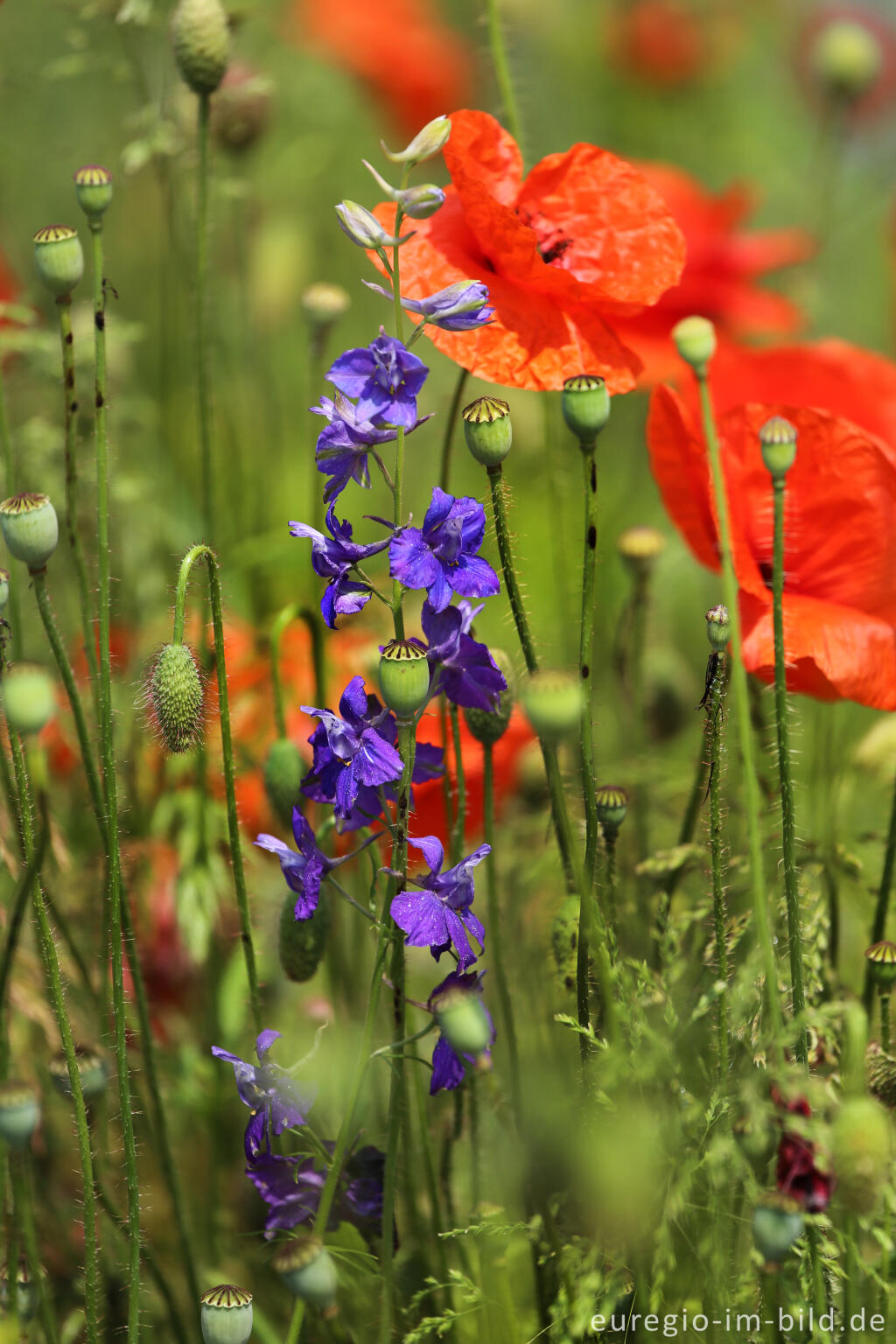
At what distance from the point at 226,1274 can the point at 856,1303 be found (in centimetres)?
47

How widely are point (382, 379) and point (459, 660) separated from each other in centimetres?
16

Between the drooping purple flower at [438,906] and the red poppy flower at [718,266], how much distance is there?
827 mm

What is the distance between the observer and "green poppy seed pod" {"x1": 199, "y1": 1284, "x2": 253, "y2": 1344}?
66 centimetres

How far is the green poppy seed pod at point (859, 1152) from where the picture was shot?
583 millimetres

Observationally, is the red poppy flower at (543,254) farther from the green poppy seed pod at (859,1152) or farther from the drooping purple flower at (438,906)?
the green poppy seed pod at (859,1152)

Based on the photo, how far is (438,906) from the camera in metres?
0.71

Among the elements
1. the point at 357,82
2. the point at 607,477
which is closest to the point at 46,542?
the point at 607,477

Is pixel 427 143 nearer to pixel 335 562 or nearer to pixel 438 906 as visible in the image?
pixel 335 562

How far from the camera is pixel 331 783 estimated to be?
0.77 metres

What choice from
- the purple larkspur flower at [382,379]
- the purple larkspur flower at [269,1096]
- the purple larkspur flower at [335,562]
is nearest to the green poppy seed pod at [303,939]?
the purple larkspur flower at [269,1096]

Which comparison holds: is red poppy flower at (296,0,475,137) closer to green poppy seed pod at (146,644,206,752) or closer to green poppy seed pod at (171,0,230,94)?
green poppy seed pod at (171,0,230,94)

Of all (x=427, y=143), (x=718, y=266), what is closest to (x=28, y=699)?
(x=427, y=143)

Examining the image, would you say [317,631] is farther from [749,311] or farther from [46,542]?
[749,311]

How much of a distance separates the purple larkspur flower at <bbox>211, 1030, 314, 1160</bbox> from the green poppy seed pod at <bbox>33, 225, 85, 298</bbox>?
436 millimetres
